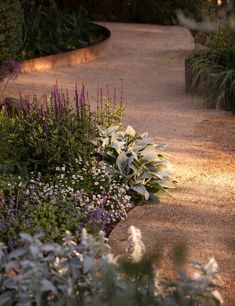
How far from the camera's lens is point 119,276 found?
3.05 metres

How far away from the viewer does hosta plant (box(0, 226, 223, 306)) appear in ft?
9.13

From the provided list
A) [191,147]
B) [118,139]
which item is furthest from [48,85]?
[118,139]

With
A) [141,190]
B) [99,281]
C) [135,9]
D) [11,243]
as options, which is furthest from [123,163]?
[135,9]

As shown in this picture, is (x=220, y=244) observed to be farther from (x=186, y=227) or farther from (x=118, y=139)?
(x=118, y=139)

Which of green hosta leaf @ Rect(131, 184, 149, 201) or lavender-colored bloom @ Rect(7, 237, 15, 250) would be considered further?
green hosta leaf @ Rect(131, 184, 149, 201)

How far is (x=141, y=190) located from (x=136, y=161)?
1.16 ft

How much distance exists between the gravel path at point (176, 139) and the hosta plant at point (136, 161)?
6.4 inches

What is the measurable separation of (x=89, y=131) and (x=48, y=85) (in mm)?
4323

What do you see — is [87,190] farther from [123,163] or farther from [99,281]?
[99,281]

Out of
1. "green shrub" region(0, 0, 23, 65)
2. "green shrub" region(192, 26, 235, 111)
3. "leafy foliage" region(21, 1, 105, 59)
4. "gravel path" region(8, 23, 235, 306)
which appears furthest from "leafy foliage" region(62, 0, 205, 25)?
"green shrub" region(0, 0, 23, 65)

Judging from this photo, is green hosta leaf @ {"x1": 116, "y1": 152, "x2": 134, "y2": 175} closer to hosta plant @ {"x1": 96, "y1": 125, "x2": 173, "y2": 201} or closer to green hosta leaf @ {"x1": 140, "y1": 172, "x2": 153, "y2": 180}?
hosta plant @ {"x1": 96, "y1": 125, "x2": 173, "y2": 201}

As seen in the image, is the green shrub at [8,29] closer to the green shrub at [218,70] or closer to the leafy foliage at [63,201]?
the green shrub at [218,70]

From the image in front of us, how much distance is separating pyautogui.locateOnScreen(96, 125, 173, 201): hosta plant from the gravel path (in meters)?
0.16

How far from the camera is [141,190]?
5.60 meters
